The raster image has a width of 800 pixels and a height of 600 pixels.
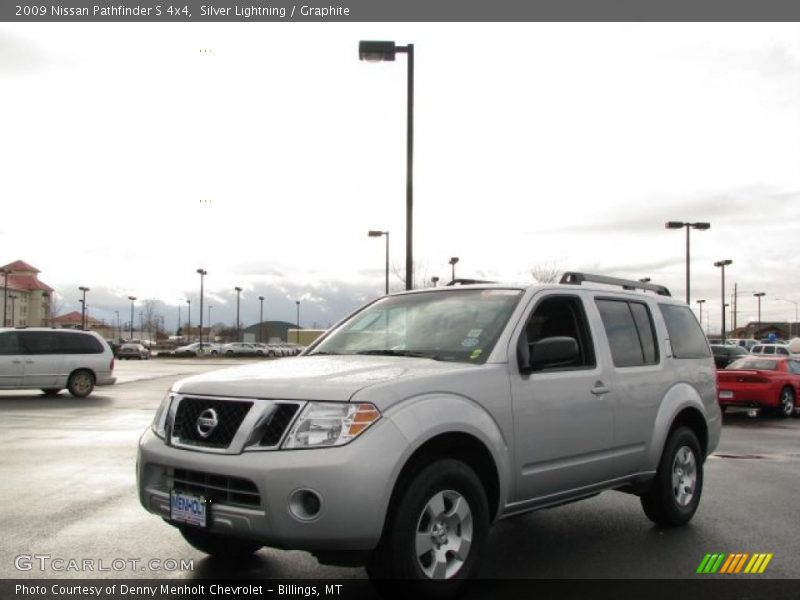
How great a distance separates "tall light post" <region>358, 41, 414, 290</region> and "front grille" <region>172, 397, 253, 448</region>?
8.41m

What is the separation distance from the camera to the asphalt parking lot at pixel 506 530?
5.04 meters

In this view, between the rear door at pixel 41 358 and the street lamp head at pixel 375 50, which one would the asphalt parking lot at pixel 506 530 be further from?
the rear door at pixel 41 358

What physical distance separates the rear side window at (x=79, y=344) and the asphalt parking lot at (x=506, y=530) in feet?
29.8

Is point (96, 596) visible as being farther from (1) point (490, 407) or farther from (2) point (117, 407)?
(2) point (117, 407)

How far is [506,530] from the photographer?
626 centimetres

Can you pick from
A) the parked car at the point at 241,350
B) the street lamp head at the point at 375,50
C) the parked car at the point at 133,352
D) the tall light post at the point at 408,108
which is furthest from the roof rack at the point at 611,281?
the parked car at the point at 241,350

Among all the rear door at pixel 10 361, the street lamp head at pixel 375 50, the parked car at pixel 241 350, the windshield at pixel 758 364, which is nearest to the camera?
the street lamp head at pixel 375 50

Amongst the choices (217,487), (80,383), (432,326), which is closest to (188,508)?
(217,487)

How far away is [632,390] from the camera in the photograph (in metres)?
5.90

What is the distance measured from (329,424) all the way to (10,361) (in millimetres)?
16930

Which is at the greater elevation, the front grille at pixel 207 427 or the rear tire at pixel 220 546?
the front grille at pixel 207 427

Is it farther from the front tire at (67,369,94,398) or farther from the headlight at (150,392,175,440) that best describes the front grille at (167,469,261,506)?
the front tire at (67,369,94,398)

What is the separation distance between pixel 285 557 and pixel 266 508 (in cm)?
154

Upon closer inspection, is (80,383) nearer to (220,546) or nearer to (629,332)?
(220,546)
